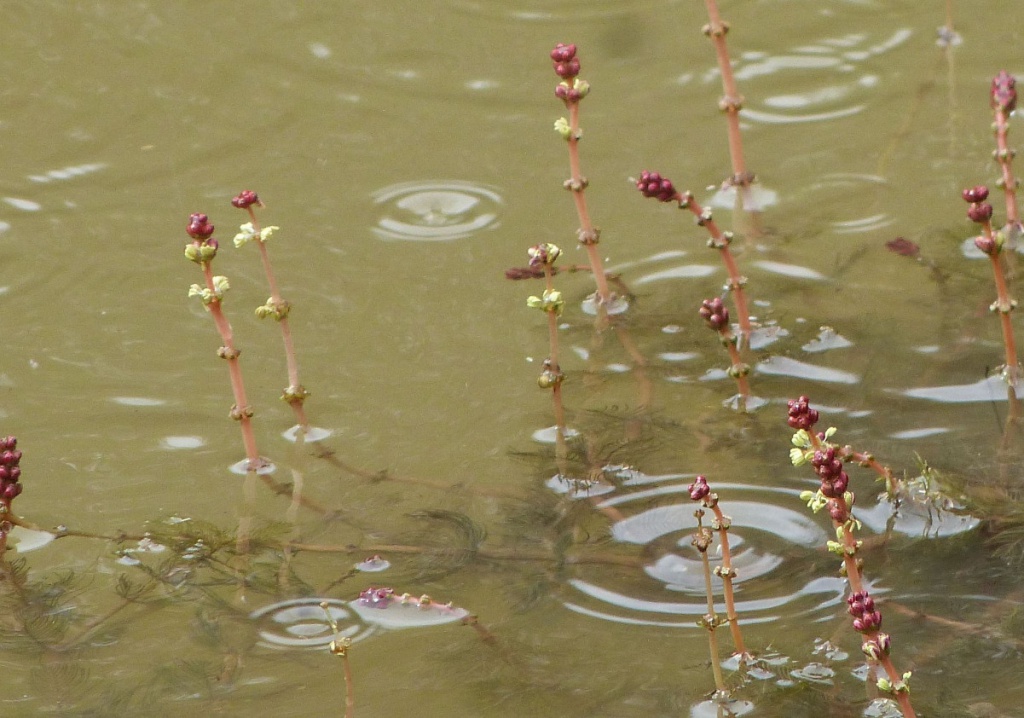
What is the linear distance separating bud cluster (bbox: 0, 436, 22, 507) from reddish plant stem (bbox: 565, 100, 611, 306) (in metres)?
1.79

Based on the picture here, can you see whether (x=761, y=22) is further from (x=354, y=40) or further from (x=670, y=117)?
(x=354, y=40)

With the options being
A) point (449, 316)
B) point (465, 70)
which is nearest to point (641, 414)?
point (449, 316)

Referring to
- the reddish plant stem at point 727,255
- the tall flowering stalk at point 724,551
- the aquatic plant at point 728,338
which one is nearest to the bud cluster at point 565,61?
the reddish plant stem at point 727,255

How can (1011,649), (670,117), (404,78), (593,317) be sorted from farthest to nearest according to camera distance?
(404,78), (670,117), (593,317), (1011,649)

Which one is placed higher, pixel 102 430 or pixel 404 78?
pixel 404 78

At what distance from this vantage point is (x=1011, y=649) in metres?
2.96

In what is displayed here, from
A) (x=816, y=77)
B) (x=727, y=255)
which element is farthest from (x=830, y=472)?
(x=816, y=77)

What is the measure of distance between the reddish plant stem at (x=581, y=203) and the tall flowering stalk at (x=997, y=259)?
1129mm

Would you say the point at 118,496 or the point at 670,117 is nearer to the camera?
the point at 118,496

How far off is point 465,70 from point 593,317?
2.09 m

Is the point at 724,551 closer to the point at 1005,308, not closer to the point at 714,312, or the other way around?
the point at 714,312

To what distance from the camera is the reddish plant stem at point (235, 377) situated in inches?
141

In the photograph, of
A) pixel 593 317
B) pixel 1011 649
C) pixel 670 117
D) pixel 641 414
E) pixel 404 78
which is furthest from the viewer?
pixel 404 78

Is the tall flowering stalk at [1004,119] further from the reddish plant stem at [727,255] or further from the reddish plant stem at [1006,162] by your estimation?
the reddish plant stem at [727,255]
